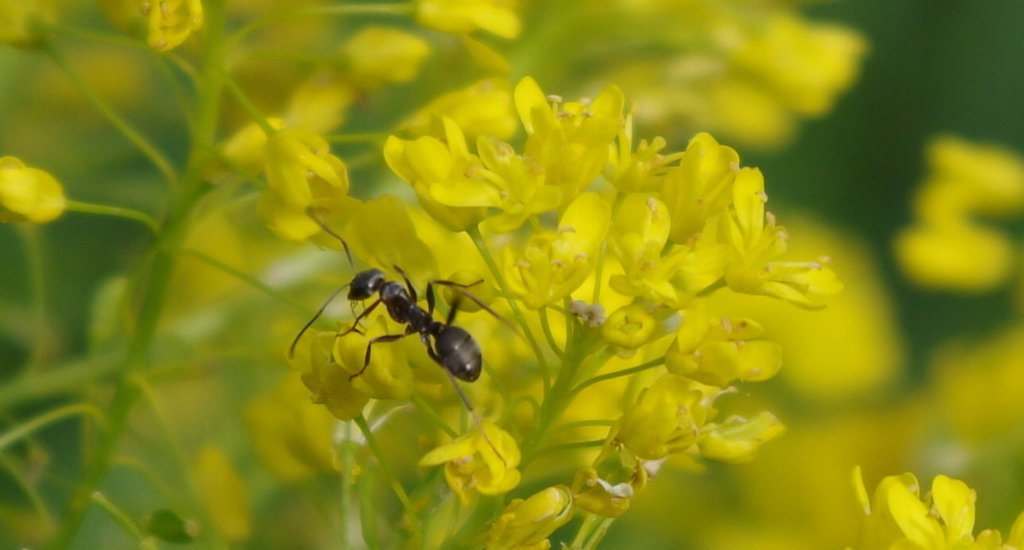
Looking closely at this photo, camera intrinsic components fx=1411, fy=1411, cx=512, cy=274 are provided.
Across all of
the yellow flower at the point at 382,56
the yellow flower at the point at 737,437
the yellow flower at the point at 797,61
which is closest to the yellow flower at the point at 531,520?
the yellow flower at the point at 737,437

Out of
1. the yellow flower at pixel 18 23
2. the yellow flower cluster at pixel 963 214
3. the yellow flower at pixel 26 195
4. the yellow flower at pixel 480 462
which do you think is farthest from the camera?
the yellow flower cluster at pixel 963 214

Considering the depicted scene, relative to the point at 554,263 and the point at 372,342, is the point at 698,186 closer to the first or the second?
the point at 554,263

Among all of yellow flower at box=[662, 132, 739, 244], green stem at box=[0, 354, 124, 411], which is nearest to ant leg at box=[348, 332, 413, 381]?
yellow flower at box=[662, 132, 739, 244]

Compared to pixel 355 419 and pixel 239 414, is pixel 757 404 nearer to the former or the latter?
pixel 239 414

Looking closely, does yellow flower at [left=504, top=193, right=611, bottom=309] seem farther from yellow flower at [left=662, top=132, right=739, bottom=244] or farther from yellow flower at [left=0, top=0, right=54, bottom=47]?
yellow flower at [left=0, top=0, right=54, bottom=47]

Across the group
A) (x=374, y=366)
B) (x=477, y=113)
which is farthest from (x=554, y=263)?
(x=477, y=113)

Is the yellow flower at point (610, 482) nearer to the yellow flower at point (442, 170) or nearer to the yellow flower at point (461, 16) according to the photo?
the yellow flower at point (442, 170)
